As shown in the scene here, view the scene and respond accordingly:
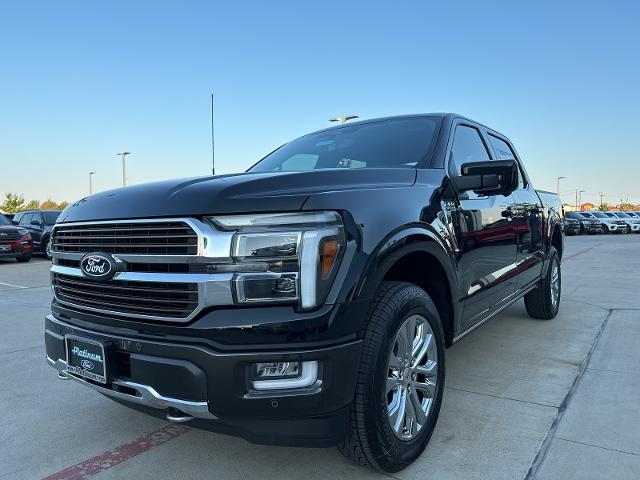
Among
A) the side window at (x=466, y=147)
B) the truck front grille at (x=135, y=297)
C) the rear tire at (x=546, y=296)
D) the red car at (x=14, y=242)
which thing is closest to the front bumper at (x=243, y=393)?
the truck front grille at (x=135, y=297)

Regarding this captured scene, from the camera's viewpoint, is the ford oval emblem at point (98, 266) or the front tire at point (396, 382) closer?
the front tire at point (396, 382)

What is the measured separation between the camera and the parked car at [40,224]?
16.8m

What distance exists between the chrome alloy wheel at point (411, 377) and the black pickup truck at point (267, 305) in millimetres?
10

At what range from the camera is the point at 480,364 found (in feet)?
13.3

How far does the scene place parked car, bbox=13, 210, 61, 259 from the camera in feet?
55.1

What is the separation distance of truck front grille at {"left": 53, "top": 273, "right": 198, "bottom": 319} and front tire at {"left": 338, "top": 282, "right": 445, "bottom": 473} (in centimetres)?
76

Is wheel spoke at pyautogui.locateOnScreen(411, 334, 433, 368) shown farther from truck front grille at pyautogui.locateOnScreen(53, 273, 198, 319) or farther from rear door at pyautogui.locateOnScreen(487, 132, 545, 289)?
rear door at pyautogui.locateOnScreen(487, 132, 545, 289)

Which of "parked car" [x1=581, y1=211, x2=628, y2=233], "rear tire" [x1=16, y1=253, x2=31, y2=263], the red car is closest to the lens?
the red car

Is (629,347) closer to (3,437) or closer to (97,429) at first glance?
(97,429)

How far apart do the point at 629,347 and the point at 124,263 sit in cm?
436

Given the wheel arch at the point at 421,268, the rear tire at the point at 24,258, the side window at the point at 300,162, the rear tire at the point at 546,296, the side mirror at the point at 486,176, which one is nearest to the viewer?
the wheel arch at the point at 421,268

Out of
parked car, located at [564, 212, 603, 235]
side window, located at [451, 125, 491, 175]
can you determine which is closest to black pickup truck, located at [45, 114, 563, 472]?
side window, located at [451, 125, 491, 175]

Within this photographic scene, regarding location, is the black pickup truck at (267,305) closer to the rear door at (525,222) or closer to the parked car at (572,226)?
the rear door at (525,222)

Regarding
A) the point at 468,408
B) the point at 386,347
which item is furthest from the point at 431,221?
the point at 468,408
